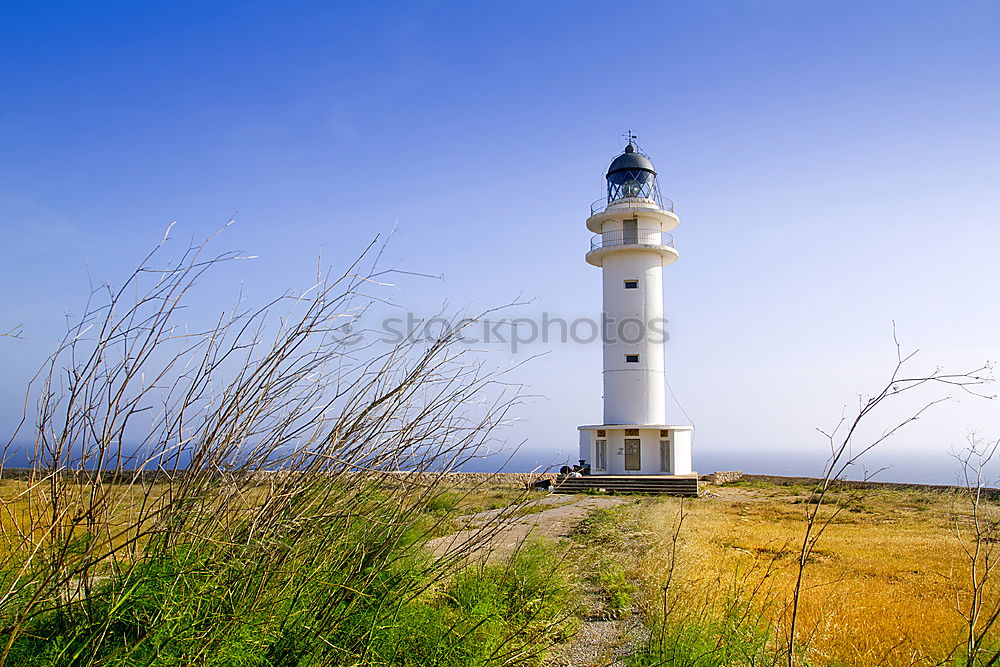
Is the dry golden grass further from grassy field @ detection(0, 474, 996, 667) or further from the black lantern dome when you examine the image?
the black lantern dome

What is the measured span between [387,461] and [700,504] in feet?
52.4

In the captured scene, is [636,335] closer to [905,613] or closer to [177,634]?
[905,613]

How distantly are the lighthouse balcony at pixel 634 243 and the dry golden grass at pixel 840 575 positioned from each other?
1270cm

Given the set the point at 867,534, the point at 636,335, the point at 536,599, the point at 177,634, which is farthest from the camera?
the point at 636,335

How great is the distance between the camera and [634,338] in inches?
976

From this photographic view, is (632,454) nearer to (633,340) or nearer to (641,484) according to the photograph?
(641,484)

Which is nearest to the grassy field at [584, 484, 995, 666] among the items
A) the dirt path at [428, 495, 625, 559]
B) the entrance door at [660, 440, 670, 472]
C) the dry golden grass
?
the dry golden grass

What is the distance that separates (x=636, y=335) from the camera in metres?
24.8

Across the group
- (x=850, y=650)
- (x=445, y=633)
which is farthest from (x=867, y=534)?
(x=445, y=633)

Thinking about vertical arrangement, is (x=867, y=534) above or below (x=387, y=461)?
→ below

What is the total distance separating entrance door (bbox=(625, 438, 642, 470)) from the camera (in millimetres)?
24266

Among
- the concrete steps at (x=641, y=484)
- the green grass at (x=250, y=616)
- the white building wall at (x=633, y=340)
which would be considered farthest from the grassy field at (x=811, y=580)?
the white building wall at (x=633, y=340)

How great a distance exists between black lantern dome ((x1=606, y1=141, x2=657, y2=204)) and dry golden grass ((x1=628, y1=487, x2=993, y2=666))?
14.8 m

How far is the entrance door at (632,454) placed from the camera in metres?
24.3
